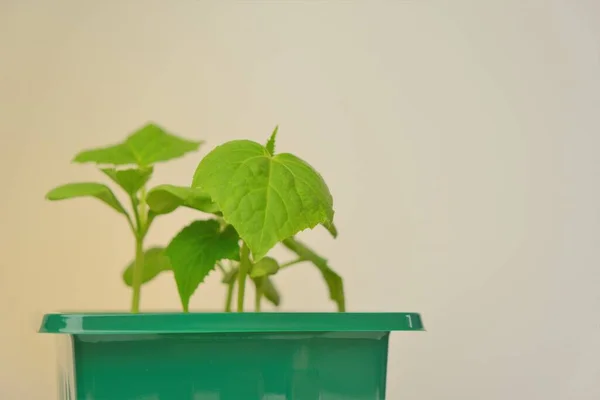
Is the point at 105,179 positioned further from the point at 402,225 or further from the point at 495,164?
the point at 495,164

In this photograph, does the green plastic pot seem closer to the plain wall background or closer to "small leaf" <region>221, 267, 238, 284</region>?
"small leaf" <region>221, 267, 238, 284</region>

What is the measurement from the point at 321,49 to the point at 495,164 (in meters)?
0.27

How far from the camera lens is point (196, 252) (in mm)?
591

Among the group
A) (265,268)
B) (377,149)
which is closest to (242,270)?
(265,268)

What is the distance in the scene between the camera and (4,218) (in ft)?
3.04

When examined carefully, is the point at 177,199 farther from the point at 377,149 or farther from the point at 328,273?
the point at 377,149

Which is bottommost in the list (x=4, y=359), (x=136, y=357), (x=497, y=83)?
(x=4, y=359)

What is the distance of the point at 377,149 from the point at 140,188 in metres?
0.39

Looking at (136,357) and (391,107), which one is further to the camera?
(391,107)

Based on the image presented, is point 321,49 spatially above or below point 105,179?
above

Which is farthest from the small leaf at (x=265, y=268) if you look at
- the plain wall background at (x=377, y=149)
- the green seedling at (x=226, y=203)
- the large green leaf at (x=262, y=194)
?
the plain wall background at (x=377, y=149)

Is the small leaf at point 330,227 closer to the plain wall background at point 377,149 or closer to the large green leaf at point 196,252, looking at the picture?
the large green leaf at point 196,252

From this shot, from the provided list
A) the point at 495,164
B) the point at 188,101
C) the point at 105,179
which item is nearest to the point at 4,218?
the point at 105,179

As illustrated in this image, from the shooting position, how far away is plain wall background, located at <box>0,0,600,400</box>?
902mm
